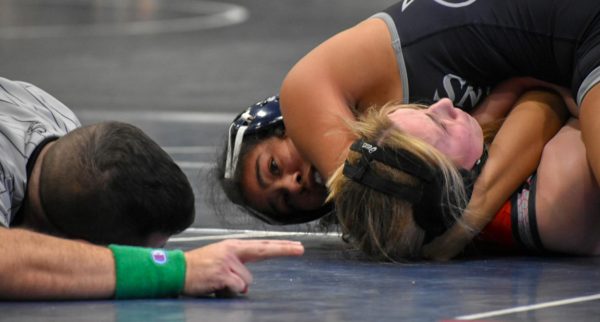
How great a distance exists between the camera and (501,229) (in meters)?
4.57

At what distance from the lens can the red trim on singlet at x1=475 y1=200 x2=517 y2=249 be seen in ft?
15.0

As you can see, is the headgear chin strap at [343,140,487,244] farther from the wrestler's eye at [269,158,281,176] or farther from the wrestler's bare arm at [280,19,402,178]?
the wrestler's eye at [269,158,281,176]

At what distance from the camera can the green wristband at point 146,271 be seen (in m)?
3.64

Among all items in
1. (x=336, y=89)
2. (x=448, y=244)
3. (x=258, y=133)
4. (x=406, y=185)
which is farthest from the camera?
(x=258, y=133)

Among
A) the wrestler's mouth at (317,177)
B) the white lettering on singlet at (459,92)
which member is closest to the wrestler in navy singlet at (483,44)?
the white lettering on singlet at (459,92)

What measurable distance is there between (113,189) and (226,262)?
41 centimetres

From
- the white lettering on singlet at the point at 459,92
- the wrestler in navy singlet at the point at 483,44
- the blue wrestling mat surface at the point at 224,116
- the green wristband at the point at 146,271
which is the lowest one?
the blue wrestling mat surface at the point at 224,116

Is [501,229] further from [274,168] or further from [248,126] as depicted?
[248,126]

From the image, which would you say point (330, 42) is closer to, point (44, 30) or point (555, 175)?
point (555, 175)

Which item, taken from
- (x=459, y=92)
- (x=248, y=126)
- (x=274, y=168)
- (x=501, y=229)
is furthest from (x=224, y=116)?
(x=501, y=229)

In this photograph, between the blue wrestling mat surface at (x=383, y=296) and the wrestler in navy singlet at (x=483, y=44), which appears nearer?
the blue wrestling mat surface at (x=383, y=296)

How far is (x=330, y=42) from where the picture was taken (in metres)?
4.73

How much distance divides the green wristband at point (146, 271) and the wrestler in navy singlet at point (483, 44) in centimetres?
134

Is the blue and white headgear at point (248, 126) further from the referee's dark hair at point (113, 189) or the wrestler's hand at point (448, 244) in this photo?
the referee's dark hair at point (113, 189)
